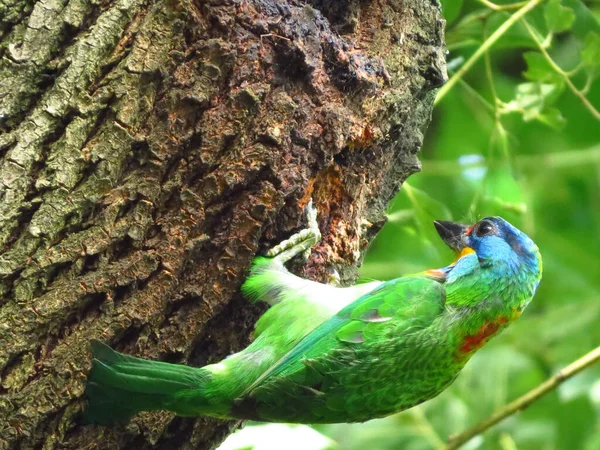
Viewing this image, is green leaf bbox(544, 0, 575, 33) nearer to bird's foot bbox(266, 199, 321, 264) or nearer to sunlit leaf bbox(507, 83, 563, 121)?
sunlit leaf bbox(507, 83, 563, 121)

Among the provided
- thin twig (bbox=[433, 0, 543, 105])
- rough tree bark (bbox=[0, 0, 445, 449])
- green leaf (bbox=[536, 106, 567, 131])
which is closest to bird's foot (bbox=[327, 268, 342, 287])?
rough tree bark (bbox=[0, 0, 445, 449])

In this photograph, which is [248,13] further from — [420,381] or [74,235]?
[420,381]

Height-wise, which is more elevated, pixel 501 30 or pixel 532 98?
pixel 501 30

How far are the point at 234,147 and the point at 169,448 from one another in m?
1.04

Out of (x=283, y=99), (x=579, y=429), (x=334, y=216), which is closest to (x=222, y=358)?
(x=334, y=216)

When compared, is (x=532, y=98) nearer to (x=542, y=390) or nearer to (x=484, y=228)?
(x=484, y=228)

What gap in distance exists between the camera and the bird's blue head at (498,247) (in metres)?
3.35

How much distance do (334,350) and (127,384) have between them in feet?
2.50

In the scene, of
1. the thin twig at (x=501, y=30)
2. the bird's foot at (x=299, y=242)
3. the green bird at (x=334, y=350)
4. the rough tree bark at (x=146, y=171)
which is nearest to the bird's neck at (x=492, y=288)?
the green bird at (x=334, y=350)

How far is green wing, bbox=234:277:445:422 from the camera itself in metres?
2.82

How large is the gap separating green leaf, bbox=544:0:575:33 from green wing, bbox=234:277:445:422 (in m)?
1.42

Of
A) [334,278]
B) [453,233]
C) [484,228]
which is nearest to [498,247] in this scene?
[484,228]

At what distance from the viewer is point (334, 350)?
115 inches

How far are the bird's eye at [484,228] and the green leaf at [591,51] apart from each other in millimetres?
970
